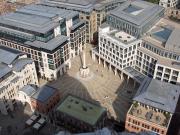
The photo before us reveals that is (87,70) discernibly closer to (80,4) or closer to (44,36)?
(44,36)

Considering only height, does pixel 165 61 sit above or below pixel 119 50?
below

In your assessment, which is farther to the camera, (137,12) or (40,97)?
(137,12)

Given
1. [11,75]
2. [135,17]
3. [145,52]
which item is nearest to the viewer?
[11,75]

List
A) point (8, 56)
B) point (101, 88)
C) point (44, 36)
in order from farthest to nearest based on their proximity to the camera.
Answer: point (101, 88)
point (44, 36)
point (8, 56)

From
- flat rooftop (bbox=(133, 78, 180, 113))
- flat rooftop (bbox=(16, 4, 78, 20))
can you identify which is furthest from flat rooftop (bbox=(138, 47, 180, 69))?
flat rooftop (bbox=(16, 4, 78, 20))

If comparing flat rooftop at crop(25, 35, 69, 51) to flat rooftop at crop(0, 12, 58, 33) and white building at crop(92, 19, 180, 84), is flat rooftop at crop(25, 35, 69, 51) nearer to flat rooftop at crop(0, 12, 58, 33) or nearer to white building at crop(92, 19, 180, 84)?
flat rooftop at crop(0, 12, 58, 33)

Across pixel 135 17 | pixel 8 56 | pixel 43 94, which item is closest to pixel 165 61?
pixel 135 17
